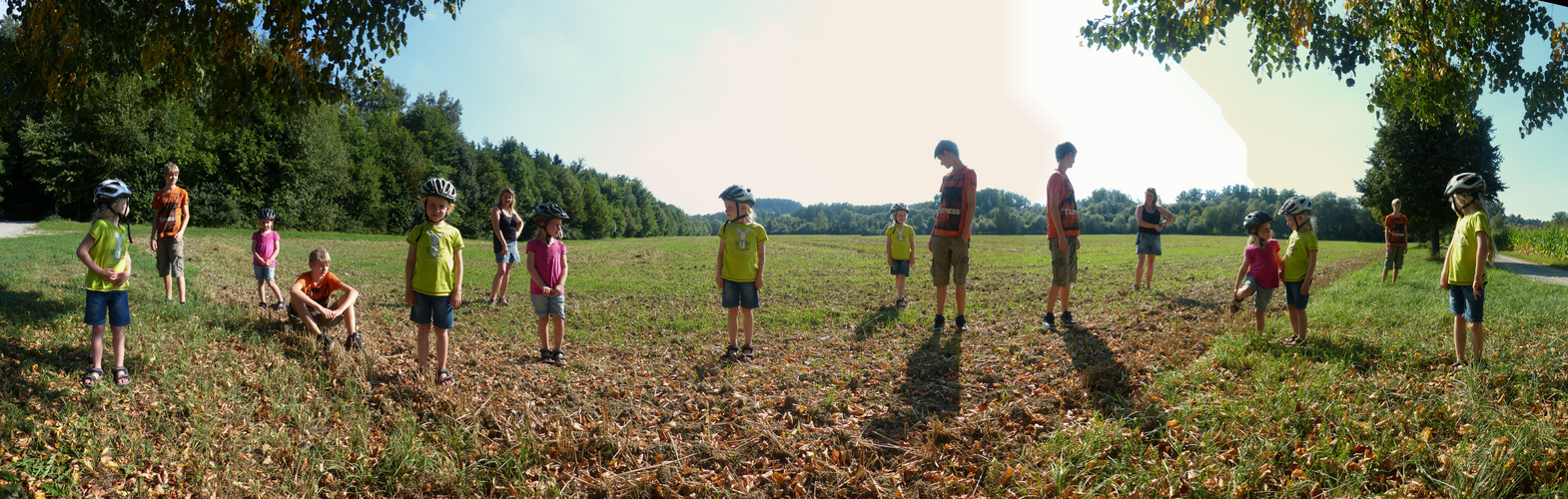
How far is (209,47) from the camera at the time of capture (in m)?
5.62

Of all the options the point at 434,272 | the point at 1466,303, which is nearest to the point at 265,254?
the point at 434,272

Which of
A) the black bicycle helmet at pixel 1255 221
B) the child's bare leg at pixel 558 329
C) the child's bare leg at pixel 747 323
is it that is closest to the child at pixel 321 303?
the child's bare leg at pixel 558 329

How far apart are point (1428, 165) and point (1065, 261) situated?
74.6ft

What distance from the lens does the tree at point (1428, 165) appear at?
19156 millimetres

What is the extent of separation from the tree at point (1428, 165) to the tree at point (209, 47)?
1100 inches

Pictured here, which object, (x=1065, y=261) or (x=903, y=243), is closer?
(x=1065, y=261)

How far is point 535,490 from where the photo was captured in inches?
146

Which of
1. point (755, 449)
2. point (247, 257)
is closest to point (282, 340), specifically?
point (755, 449)

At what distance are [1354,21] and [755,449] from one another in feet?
27.7

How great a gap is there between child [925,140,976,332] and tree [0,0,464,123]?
19.7 ft

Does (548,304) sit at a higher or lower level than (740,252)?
lower

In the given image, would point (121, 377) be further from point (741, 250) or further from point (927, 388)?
point (927, 388)

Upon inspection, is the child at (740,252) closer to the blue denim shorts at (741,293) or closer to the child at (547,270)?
the blue denim shorts at (741,293)

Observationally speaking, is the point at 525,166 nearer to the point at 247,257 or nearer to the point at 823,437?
the point at 247,257
